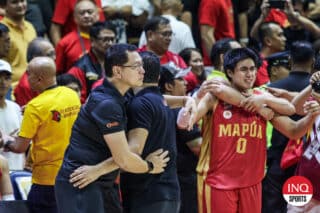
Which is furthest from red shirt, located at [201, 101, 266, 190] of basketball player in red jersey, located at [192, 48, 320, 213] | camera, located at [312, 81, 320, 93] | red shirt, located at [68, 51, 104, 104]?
red shirt, located at [68, 51, 104, 104]

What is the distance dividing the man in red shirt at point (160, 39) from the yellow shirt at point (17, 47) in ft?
4.72

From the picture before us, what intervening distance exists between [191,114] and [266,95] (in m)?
0.73

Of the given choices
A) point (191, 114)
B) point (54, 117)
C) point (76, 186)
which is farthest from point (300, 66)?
point (76, 186)

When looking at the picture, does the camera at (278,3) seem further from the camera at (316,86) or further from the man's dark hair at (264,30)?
the camera at (316,86)

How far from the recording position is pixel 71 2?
10.4 metres

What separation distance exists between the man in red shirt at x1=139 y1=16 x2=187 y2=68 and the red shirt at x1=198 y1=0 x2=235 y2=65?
1.66 metres

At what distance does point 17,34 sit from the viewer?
32.0 feet

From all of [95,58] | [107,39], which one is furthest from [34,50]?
[107,39]

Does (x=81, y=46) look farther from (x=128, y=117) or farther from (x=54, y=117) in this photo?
(x=128, y=117)

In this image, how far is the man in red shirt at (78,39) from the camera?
9.66 metres

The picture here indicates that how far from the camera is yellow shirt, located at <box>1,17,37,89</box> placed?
31.1 feet

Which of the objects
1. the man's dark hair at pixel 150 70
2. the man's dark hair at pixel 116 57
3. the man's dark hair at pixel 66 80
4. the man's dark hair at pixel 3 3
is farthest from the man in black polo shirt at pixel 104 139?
the man's dark hair at pixel 3 3

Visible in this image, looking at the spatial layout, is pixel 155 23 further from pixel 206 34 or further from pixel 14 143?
pixel 14 143

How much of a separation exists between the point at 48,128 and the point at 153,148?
122 centimetres
